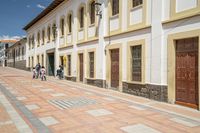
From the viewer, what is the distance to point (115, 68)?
13750 millimetres

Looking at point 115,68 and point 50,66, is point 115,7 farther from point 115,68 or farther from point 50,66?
point 50,66

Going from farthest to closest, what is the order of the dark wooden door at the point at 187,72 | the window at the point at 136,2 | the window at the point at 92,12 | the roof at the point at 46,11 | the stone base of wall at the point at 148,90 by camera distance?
the roof at the point at 46,11 < the window at the point at 92,12 < the window at the point at 136,2 < the stone base of wall at the point at 148,90 < the dark wooden door at the point at 187,72

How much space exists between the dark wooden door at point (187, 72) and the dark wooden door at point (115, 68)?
467 cm

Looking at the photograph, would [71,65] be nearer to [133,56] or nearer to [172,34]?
[133,56]

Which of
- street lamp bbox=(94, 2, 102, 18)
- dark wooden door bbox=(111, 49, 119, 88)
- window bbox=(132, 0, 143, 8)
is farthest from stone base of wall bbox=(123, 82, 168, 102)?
street lamp bbox=(94, 2, 102, 18)

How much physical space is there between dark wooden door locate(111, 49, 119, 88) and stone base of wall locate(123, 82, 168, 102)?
108 cm

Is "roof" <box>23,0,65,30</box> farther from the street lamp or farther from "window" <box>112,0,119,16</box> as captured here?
"window" <box>112,0,119,16</box>

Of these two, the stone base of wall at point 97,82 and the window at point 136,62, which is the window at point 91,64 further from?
the window at point 136,62

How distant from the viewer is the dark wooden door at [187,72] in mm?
8633

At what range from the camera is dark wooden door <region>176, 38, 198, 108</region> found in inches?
340

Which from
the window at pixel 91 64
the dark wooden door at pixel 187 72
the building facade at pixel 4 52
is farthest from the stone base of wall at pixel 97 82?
the building facade at pixel 4 52

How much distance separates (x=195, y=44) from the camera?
340 inches

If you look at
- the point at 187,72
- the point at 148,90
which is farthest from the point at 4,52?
the point at 187,72

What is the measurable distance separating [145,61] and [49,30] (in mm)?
17474
